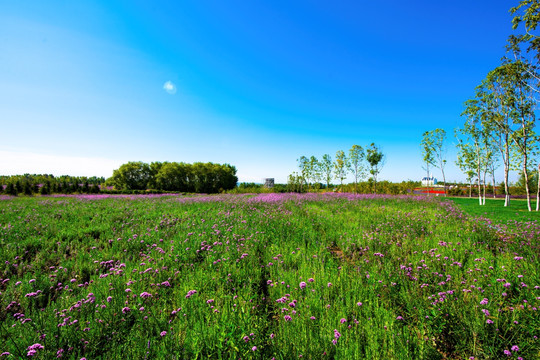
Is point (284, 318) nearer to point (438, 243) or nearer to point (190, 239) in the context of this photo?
point (190, 239)

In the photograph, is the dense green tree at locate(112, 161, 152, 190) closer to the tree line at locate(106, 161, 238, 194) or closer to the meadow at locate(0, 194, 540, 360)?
the tree line at locate(106, 161, 238, 194)

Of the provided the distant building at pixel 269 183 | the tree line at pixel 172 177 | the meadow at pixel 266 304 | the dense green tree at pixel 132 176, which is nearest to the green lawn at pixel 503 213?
the meadow at pixel 266 304

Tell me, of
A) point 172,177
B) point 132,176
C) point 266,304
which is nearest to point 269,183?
point 172,177

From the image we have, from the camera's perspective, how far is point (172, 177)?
55688mm

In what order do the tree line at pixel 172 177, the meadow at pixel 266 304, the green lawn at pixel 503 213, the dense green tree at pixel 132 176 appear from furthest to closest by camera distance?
1. the dense green tree at pixel 132 176
2. the tree line at pixel 172 177
3. the green lawn at pixel 503 213
4. the meadow at pixel 266 304

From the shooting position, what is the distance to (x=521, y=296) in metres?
2.71

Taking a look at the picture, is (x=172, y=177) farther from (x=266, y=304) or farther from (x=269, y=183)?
(x=266, y=304)

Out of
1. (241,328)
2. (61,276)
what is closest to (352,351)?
(241,328)

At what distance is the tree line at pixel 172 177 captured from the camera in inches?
2192

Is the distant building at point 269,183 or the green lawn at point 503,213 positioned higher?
the distant building at point 269,183

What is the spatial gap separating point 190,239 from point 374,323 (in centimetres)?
425

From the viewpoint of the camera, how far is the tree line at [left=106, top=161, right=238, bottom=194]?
55688 mm

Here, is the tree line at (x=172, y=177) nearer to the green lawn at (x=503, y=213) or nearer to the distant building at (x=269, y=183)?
the distant building at (x=269, y=183)

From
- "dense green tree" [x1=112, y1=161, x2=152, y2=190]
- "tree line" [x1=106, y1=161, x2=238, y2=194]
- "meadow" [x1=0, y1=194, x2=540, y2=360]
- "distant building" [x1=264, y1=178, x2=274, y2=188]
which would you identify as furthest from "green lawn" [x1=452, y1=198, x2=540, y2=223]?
"dense green tree" [x1=112, y1=161, x2=152, y2=190]
